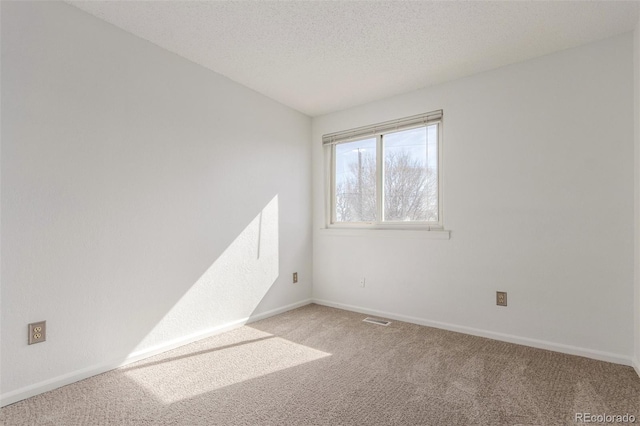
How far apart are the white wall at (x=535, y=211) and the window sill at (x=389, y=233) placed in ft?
0.14

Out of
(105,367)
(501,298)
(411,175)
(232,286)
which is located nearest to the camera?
(105,367)

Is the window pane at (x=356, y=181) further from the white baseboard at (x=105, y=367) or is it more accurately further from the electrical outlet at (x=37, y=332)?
the electrical outlet at (x=37, y=332)

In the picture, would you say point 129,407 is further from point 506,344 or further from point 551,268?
point 551,268

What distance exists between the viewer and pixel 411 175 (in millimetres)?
3287

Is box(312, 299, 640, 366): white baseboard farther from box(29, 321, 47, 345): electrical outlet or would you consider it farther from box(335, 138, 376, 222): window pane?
box(29, 321, 47, 345): electrical outlet

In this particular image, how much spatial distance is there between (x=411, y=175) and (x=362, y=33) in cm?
150

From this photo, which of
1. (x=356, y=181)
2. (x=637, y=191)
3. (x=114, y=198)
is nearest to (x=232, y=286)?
(x=114, y=198)

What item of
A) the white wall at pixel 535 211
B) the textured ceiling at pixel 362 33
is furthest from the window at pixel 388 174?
the textured ceiling at pixel 362 33

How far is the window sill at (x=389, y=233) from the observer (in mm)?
3010

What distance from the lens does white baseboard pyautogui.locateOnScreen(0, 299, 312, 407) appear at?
5.78ft

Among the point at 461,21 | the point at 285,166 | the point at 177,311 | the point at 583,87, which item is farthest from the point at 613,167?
the point at 177,311

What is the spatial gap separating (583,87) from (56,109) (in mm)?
3558

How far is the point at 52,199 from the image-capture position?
6.25ft

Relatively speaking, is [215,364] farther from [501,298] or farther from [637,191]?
[637,191]
